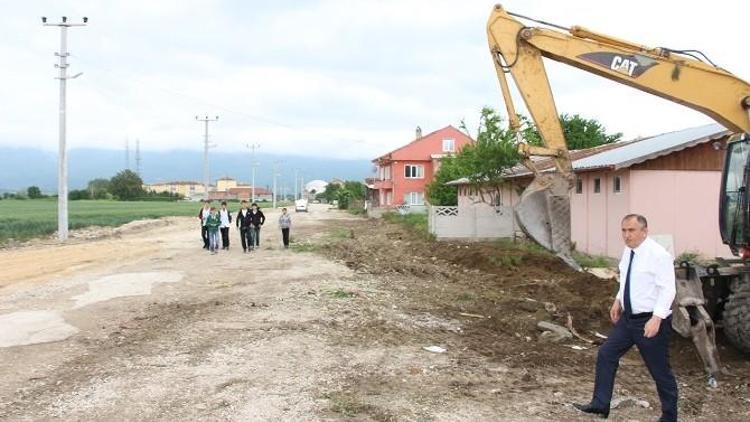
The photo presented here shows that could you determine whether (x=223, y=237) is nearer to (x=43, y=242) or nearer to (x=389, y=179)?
(x=43, y=242)

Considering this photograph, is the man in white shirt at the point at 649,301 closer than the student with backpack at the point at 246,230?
Yes

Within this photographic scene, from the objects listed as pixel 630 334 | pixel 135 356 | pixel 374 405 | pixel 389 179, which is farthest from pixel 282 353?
pixel 389 179

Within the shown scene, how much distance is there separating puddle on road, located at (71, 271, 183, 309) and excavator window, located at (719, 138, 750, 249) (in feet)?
31.3

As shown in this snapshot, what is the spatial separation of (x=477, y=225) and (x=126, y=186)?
106 meters

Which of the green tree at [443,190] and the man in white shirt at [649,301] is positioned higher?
the green tree at [443,190]

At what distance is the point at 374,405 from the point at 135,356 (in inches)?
127

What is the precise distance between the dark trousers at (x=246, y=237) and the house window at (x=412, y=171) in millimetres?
45059

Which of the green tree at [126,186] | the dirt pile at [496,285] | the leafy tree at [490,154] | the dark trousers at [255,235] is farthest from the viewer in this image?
the green tree at [126,186]

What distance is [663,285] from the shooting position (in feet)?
17.9

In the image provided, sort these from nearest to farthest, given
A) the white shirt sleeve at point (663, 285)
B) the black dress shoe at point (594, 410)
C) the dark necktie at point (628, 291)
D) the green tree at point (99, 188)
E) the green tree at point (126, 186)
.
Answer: the white shirt sleeve at point (663, 285), the dark necktie at point (628, 291), the black dress shoe at point (594, 410), the green tree at point (126, 186), the green tree at point (99, 188)

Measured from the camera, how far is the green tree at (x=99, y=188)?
121938 millimetres

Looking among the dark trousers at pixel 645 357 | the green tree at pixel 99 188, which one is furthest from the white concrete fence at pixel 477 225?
the green tree at pixel 99 188

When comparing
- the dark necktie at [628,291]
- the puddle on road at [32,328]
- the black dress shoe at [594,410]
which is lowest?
the black dress shoe at [594,410]

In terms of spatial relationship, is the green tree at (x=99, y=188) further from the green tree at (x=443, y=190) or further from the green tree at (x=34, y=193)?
the green tree at (x=443, y=190)
